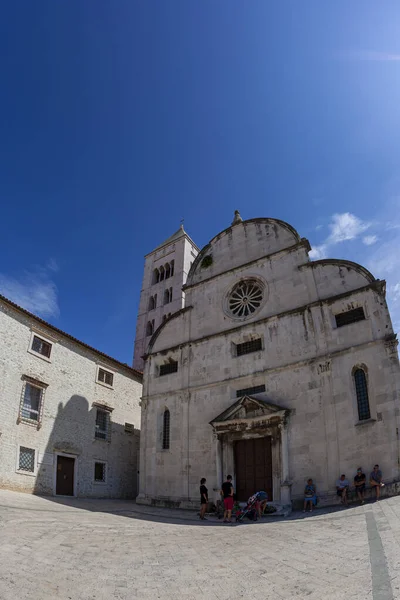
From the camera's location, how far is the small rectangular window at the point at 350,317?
17672mm

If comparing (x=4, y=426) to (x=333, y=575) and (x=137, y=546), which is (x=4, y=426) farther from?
(x=333, y=575)

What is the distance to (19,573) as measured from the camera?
243 inches

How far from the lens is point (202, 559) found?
7738mm

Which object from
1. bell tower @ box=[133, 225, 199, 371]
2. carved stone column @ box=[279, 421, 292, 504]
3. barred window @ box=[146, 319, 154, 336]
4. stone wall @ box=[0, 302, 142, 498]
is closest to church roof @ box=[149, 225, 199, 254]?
bell tower @ box=[133, 225, 199, 371]

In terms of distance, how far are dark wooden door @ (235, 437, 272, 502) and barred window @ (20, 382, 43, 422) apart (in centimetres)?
992

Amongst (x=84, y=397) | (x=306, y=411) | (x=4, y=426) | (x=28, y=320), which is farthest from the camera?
(x=84, y=397)

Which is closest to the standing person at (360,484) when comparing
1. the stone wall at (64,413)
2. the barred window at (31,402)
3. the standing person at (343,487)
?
the standing person at (343,487)

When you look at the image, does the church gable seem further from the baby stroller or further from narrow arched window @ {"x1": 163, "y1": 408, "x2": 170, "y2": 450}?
the baby stroller

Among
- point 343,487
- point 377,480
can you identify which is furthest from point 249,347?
point 377,480

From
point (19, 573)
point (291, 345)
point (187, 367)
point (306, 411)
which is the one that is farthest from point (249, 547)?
point (187, 367)

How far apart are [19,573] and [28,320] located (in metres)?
16.4

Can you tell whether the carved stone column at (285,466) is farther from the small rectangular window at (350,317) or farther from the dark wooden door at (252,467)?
the small rectangular window at (350,317)

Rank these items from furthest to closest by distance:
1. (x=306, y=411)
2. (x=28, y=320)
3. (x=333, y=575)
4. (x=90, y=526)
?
(x=28, y=320)
(x=306, y=411)
(x=90, y=526)
(x=333, y=575)

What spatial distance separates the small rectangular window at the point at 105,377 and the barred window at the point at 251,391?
30.9ft
